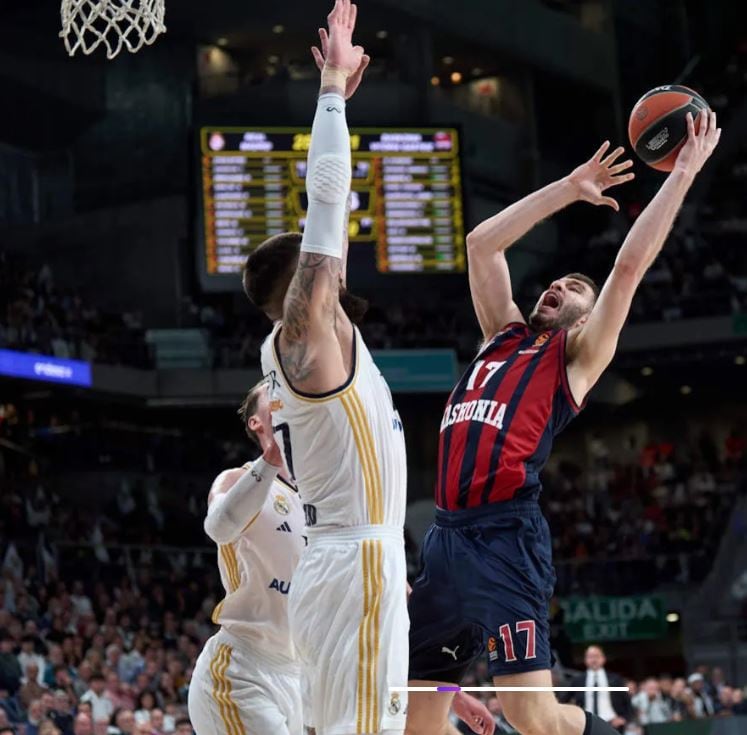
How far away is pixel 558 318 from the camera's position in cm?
588

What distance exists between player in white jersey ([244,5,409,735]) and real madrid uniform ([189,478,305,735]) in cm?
106

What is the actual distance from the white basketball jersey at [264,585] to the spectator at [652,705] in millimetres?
10952

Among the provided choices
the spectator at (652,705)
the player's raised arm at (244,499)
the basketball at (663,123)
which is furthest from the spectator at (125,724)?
the basketball at (663,123)

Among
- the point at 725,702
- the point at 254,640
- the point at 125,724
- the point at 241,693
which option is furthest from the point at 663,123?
the point at 725,702

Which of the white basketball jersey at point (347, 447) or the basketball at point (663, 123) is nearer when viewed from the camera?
the white basketball jersey at point (347, 447)

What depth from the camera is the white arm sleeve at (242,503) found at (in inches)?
206

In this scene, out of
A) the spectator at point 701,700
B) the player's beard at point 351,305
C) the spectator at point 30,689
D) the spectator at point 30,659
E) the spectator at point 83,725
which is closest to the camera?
the player's beard at point 351,305

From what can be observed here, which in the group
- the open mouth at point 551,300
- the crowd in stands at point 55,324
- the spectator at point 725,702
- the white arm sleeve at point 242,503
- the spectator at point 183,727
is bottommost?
the spectator at point 725,702

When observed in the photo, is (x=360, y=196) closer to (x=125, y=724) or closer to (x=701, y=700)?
(x=701, y=700)

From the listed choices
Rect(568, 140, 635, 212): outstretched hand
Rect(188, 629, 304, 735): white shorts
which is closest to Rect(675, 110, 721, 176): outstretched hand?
Rect(568, 140, 635, 212): outstretched hand

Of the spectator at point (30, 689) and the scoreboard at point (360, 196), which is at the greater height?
the scoreboard at point (360, 196)

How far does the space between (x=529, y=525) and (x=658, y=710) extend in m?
11.5

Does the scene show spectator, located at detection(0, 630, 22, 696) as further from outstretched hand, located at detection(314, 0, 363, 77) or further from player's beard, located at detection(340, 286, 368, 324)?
outstretched hand, located at detection(314, 0, 363, 77)

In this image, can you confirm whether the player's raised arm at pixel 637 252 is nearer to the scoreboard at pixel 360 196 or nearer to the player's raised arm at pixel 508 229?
the player's raised arm at pixel 508 229
